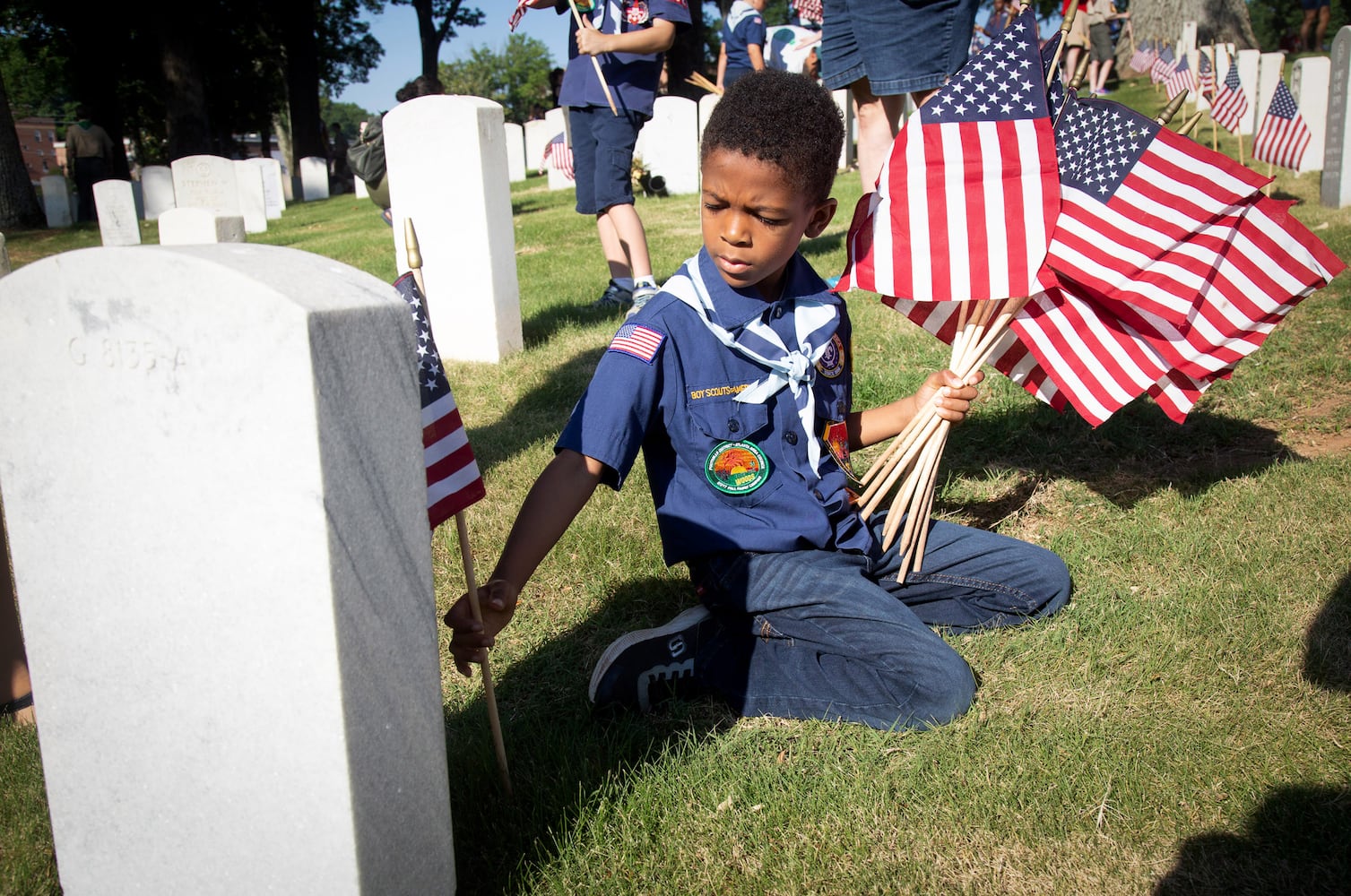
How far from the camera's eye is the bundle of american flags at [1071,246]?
2.69 metres

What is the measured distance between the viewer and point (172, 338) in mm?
1285

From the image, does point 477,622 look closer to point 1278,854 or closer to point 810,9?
point 1278,854

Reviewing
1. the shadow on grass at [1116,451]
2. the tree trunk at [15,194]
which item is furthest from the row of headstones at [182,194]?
the shadow on grass at [1116,451]

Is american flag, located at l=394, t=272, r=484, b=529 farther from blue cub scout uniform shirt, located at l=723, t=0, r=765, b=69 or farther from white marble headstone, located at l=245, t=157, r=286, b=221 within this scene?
white marble headstone, located at l=245, t=157, r=286, b=221

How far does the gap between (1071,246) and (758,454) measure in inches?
44.5

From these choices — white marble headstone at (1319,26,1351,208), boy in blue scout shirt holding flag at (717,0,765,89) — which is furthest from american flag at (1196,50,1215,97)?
boy in blue scout shirt holding flag at (717,0,765,89)

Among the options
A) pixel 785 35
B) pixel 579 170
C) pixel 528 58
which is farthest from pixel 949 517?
pixel 528 58

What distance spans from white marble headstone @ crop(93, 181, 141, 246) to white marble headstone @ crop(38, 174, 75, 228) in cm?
686

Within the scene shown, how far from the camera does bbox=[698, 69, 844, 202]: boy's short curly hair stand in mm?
2260

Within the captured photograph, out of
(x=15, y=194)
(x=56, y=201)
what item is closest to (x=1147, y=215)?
(x=15, y=194)

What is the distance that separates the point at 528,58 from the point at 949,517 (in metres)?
96.5

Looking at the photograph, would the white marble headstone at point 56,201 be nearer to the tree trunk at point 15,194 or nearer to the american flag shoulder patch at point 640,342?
the tree trunk at point 15,194

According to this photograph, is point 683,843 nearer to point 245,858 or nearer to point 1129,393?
point 245,858

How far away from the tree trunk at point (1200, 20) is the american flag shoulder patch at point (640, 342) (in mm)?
21965
